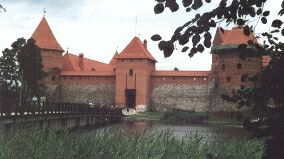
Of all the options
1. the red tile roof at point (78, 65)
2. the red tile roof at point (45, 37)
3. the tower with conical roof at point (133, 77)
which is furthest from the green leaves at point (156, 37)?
the red tile roof at point (78, 65)

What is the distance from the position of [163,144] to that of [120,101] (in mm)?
41157

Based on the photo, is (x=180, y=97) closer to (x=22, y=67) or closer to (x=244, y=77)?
(x=22, y=67)

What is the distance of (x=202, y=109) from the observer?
49969 mm

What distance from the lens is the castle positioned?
160 feet

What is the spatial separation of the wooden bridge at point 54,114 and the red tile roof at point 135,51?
1432 cm

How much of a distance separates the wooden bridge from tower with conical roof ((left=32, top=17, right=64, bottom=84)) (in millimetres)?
15942

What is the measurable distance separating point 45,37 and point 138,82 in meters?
11.7

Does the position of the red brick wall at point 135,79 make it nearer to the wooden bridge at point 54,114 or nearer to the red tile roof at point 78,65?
the red tile roof at point 78,65

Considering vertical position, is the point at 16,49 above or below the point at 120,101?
above

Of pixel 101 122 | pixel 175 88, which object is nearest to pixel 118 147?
pixel 101 122

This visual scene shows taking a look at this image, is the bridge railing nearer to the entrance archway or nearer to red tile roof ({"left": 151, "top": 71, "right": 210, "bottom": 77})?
the entrance archway

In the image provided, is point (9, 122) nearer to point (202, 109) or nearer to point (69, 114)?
point (69, 114)

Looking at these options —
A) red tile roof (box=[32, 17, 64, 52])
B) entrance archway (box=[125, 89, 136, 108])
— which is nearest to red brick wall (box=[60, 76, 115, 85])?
entrance archway (box=[125, 89, 136, 108])

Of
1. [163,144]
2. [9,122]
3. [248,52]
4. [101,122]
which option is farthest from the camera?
[101,122]
